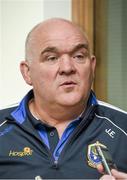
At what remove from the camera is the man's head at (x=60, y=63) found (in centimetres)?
146

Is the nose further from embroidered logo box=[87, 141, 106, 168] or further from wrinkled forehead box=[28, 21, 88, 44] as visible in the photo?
embroidered logo box=[87, 141, 106, 168]

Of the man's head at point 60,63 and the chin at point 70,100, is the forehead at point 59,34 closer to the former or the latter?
the man's head at point 60,63

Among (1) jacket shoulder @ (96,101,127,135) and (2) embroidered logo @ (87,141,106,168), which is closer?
(2) embroidered logo @ (87,141,106,168)

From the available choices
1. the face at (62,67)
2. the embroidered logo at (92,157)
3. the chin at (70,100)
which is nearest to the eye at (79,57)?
the face at (62,67)

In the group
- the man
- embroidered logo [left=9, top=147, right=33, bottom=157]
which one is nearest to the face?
the man

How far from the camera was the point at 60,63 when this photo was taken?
1473 mm

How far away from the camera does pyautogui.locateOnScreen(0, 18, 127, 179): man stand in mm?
1415

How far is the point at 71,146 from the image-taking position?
1.46 metres

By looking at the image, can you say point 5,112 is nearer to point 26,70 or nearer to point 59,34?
point 26,70

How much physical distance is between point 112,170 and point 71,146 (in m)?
0.38

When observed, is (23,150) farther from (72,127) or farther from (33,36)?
(33,36)

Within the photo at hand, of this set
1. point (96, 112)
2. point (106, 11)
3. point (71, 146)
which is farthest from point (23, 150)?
point (106, 11)

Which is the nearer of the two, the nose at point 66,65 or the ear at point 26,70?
the nose at point 66,65

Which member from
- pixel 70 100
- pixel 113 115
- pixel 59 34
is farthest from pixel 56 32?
pixel 113 115
